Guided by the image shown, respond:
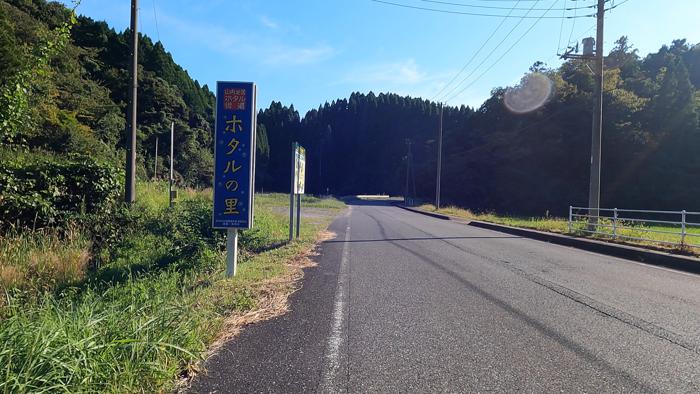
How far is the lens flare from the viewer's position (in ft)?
195

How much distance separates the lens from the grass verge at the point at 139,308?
2.86 meters

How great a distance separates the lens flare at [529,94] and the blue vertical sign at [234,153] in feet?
196

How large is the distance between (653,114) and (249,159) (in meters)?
57.5

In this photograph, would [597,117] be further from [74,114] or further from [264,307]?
[74,114]

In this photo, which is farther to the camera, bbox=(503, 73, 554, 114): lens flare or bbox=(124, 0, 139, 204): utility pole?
bbox=(503, 73, 554, 114): lens flare

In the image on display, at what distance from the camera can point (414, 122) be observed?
12575 cm

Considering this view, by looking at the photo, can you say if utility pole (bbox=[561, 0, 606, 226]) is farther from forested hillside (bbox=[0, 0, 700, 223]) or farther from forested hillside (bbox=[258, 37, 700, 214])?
forested hillside (bbox=[258, 37, 700, 214])

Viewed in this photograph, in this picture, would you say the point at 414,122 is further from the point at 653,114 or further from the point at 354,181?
the point at 653,114

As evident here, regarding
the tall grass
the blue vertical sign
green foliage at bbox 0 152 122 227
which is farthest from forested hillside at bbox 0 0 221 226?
the blue vertical sign

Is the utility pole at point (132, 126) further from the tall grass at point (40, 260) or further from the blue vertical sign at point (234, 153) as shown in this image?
the blue vertical sign at point (234, 153)

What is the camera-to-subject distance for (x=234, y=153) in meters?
6.68

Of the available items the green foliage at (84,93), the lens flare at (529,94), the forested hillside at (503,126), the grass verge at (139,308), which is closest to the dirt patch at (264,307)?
the grass verge at (139,308)

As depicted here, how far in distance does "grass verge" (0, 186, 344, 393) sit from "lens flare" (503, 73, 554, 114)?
5830 cm

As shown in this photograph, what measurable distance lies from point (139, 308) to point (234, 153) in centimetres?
295
